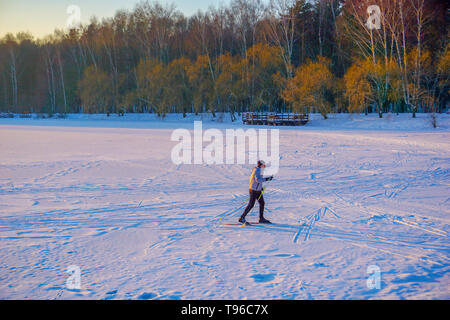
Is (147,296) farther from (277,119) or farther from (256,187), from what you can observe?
(277,119)

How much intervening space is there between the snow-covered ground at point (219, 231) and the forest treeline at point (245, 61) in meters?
23.2

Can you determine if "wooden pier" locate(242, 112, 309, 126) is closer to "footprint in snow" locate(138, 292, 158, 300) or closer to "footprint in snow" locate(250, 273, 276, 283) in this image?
"footprint in snow" locate(250, 273, 276, 283)

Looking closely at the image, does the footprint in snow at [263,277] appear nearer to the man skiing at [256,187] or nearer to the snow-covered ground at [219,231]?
the snow-covered ground at [219,231]

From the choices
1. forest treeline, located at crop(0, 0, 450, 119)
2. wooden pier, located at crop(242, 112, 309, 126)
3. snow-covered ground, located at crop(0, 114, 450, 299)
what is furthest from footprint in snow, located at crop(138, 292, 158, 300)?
wooden pier, located at crop(242, 112, 309, 126)

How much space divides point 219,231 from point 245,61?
40.1 metres

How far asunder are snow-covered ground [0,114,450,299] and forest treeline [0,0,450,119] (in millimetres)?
23151

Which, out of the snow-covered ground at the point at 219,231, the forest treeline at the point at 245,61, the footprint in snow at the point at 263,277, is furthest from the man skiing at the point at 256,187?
the forest treeline at the point at 245,61

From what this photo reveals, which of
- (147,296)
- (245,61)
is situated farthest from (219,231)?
(245,61)

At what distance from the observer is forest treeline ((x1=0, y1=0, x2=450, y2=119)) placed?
3572 cm

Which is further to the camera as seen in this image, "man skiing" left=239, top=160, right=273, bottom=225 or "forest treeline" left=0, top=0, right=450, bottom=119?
"forest treeline" left=0, top=0, right=450, bottom=119

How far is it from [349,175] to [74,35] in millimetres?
63865

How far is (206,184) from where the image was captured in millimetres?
12398

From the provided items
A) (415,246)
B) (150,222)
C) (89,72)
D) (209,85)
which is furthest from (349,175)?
(89,72)

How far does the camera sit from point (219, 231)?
25.3 ft
